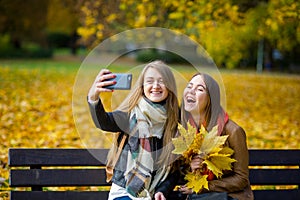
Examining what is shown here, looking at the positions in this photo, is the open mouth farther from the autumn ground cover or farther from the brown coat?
the autumn ground cover

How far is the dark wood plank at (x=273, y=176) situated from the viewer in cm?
440

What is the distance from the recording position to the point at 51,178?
415 centimetres

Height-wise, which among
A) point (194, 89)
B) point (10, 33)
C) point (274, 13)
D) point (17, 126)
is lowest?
point (17, 126)

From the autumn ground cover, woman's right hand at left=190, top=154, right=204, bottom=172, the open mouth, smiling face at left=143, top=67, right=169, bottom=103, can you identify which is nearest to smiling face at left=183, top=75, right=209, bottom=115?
the open mouth

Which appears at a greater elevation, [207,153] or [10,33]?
[10,33]

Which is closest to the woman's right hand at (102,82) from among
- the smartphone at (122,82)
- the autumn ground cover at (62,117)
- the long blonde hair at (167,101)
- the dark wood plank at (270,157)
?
the smartphone at (122,82)

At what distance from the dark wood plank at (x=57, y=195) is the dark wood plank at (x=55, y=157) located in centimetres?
20

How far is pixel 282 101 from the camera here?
16.4m

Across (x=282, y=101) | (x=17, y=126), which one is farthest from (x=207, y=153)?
(x=282, y=101)

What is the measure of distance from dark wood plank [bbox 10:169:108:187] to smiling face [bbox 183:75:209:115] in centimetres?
98

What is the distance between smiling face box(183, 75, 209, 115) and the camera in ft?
12.2

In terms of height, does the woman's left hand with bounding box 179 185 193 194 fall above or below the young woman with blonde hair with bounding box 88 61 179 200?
below

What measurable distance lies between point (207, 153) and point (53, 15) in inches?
1531

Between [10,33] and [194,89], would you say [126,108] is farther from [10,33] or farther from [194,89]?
[10,33]
